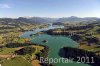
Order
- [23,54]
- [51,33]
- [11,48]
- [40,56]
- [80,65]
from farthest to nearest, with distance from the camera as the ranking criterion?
[51,33] < [11,48] < [23,54] < [40,56] < [80,65]

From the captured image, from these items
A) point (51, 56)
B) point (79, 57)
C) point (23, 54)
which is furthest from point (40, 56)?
point (79, 57)

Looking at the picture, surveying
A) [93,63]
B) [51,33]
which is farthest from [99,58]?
[51,33]

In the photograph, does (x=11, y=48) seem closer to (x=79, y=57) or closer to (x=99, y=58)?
(x=79, y=57)

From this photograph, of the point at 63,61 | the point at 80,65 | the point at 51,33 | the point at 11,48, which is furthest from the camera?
the point at 51,33

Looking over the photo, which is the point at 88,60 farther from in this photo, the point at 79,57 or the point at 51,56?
the point at 51,56

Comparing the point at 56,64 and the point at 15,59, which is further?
the point at 15,59

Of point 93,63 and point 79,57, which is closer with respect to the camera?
point 93,63

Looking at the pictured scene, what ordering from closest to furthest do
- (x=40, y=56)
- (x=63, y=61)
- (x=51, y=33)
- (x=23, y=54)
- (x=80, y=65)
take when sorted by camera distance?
(x=80, y=65) → (x=63, y=61) → (x=40, y=56) → (x=23, y=54) → (x=51, y=33)

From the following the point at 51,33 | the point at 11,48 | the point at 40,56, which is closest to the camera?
the point at 40,56

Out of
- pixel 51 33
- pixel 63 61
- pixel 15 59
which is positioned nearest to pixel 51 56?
pixel 63 61
